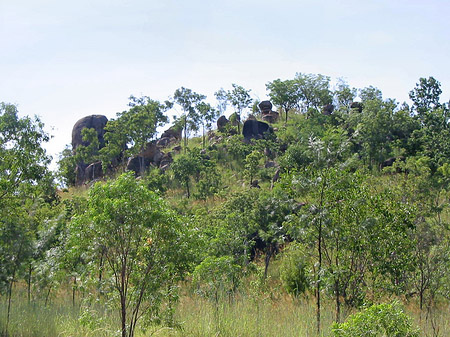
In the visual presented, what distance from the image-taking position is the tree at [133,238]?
7.84 metres

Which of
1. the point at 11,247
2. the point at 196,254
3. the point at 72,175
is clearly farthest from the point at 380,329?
the point at 72,175

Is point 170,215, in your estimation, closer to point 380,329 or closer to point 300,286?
point 380,329

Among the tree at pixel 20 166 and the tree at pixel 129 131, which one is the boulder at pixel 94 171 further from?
the tree at pixel 20 166

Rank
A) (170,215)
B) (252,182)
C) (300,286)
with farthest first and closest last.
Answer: (252,182) < (300,286) < (170,215)

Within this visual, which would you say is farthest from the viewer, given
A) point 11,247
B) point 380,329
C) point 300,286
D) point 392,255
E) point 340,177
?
point 300,286

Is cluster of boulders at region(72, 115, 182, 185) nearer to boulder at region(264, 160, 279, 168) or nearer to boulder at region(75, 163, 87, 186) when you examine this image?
boulder at region(75, 163, 87, 186)

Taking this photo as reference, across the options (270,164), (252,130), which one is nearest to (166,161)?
(252,130)

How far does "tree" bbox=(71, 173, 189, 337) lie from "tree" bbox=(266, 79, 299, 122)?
47.0 metres

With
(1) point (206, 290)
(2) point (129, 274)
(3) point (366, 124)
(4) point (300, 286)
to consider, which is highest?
(3) point (366, 124)

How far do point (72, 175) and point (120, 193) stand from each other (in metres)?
42.6

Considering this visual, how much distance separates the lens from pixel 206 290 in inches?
476

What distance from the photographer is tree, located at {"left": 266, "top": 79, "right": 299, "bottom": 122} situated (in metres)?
53.8

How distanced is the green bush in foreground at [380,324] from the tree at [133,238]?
10.7ft

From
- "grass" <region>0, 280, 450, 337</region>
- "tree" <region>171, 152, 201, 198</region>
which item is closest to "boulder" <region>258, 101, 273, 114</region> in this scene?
"tree" <region>171, 152, 201, 198</region>
